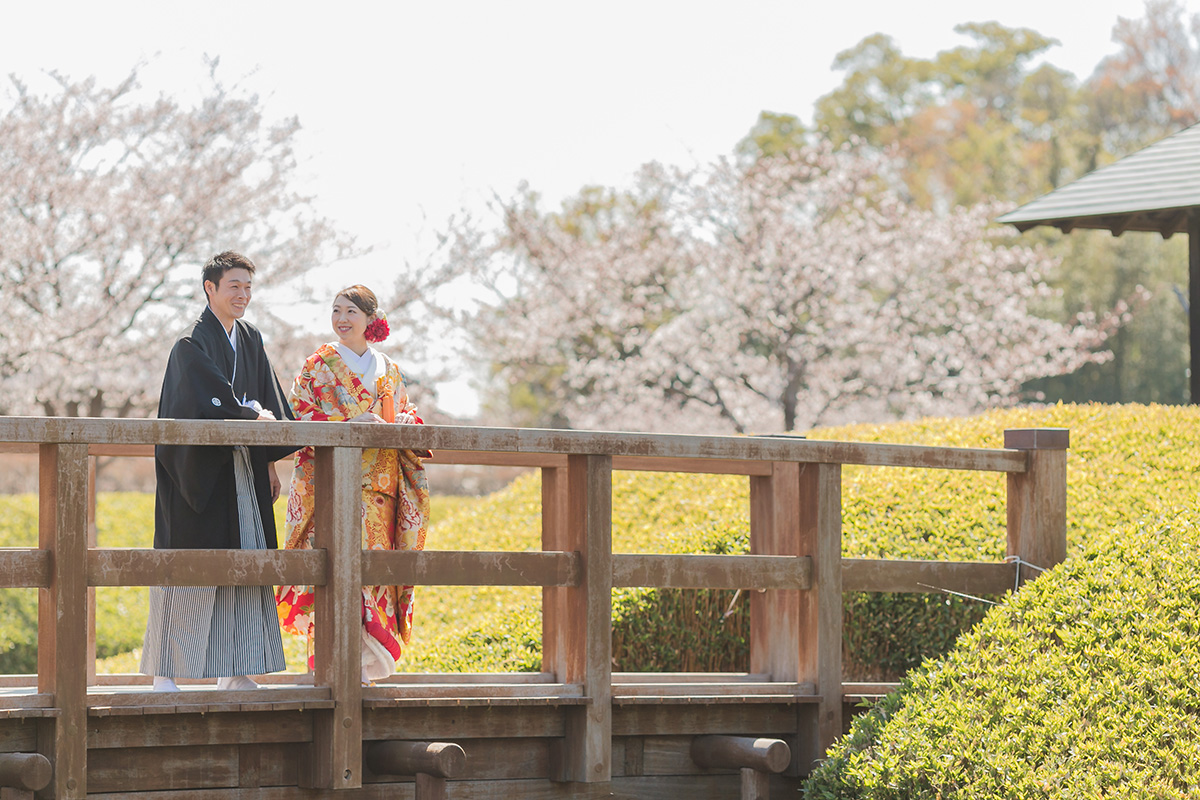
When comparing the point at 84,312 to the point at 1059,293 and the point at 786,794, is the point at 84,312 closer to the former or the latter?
the point at 786,794

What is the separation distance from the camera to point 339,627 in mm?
4766

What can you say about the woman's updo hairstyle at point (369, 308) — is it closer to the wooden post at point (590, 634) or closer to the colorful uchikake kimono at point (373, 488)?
the colorful uchikake kimono at point (373, 488)

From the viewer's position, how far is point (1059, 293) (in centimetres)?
2494

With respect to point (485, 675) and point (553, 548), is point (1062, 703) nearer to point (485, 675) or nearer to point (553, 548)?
point (553, 548)

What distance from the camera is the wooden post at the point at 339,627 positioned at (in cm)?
475

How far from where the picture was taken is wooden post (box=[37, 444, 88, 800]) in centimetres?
434

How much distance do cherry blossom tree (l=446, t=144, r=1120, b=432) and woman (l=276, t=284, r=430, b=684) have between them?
1404cm

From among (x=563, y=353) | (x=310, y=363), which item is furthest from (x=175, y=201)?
(x=310, y=363)

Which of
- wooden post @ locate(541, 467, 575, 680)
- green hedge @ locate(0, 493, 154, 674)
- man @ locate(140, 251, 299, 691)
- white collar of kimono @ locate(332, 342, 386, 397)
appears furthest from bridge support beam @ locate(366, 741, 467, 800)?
green hedge @ locate(0, 493, 154, 674)

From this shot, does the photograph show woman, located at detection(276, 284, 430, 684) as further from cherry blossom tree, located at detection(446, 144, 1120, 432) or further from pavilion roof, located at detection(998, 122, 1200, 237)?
cherry blossom tree, located at detection(446, 144, 1120, 432)

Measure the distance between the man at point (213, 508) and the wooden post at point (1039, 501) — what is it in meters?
3.56

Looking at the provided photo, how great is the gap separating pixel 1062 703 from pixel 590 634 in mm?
1825

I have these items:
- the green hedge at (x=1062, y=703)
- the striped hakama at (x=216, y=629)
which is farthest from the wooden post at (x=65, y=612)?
the green hedge at (x=1062, y=703)

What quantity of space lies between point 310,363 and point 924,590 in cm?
294
